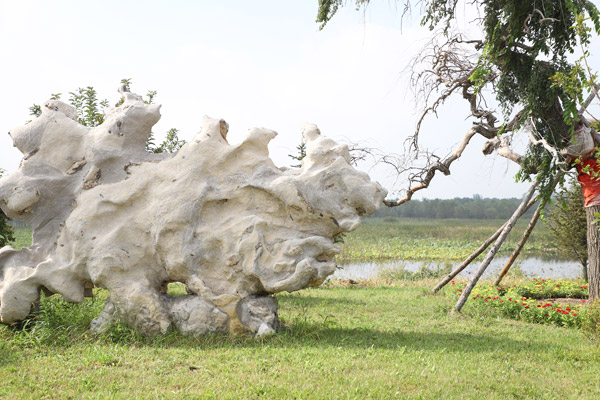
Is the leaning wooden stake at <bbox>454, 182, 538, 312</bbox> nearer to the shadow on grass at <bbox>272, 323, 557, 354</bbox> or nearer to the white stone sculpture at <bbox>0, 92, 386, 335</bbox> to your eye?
the shadow on grass at <bbox>272, 323, 557, 354</bbox>

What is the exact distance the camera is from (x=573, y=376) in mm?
4906

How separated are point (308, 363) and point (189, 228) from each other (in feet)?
6.85

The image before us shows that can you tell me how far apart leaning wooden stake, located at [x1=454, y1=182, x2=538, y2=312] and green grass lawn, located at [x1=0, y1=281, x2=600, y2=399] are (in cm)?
101

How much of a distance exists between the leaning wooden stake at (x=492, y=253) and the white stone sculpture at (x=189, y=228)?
3.03 meters

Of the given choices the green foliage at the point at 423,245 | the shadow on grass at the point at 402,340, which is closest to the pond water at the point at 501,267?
the green foliage at the point at 423,245

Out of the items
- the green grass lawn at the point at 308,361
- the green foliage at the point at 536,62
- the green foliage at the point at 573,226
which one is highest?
the green foliage at the point at 536,62

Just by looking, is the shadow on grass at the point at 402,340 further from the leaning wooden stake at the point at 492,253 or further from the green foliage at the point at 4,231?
the green foliage at the point at 4,231

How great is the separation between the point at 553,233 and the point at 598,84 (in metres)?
10.2

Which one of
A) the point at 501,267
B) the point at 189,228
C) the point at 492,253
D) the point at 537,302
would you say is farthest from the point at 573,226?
the point at 189,228

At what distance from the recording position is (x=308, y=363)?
15.6ft

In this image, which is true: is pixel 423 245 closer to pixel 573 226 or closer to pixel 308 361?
pixel 573 226

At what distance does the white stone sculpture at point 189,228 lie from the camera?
5.65 meters

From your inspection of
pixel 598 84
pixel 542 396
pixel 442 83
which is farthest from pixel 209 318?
pixel 442 83

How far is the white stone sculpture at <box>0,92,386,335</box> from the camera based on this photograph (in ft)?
18.5
